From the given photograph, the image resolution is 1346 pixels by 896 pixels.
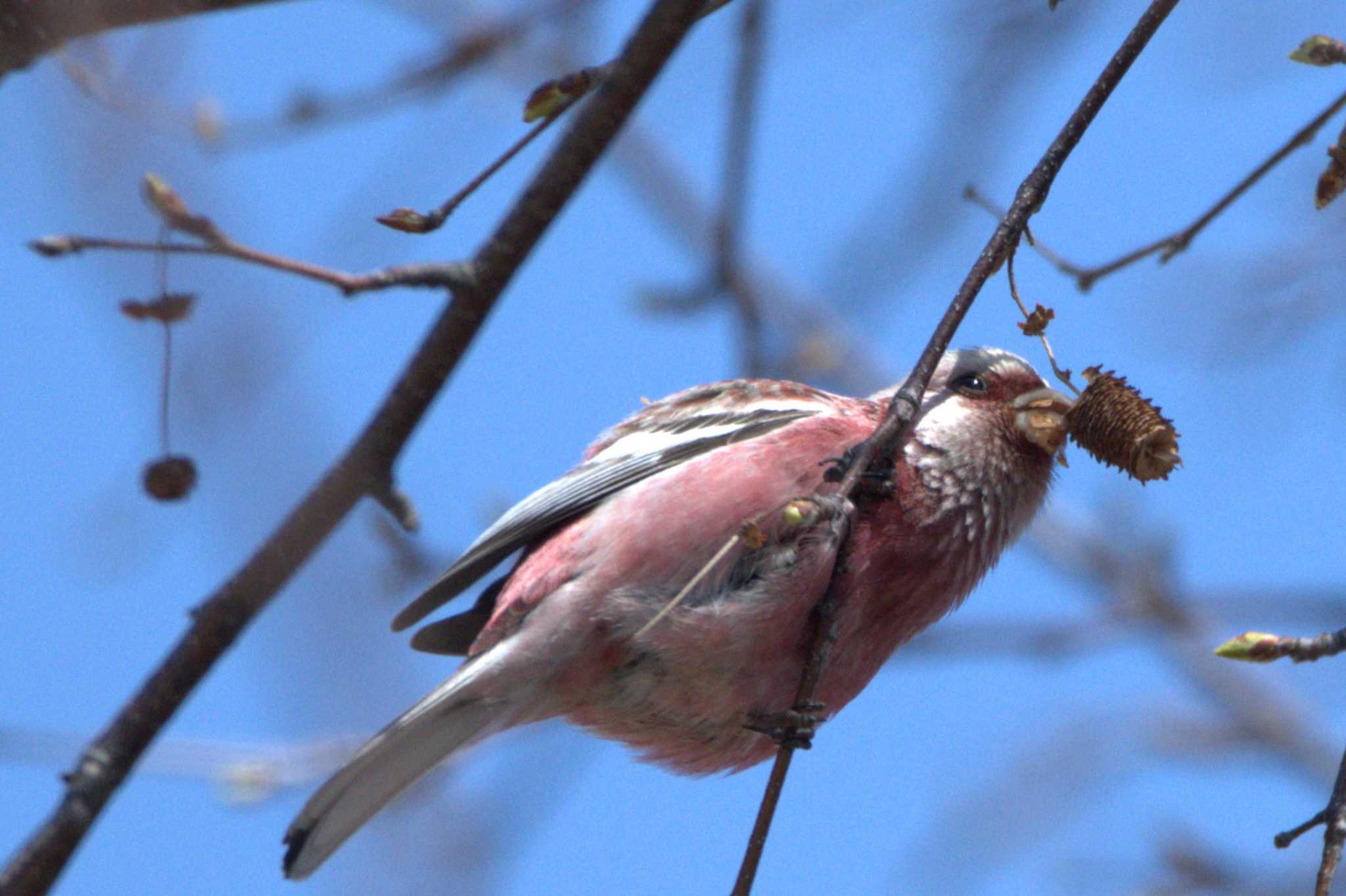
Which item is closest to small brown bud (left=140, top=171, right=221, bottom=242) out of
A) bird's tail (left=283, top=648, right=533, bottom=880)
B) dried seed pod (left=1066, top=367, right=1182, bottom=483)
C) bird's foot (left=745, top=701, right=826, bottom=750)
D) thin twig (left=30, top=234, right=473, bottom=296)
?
thin twig (left=30, top=234, right=473, bottom=296)

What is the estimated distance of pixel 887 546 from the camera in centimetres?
374

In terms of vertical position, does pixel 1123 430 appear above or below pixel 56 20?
below

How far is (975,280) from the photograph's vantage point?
9.20 feet

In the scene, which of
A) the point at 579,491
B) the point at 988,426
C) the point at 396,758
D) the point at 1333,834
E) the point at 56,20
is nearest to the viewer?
the point at 1333,834

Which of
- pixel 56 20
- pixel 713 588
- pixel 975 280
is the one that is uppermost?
pixel 56 20

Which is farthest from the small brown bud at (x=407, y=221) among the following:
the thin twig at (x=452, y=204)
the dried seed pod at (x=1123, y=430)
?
the dried seed pod at (x=1123, y=430)

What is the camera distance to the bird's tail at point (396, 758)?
3.67m

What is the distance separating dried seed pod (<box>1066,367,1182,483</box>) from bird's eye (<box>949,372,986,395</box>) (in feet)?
1.95

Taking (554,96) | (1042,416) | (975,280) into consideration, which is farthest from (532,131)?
(1042,416)

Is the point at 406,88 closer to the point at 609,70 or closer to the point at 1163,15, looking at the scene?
the point at 609,70

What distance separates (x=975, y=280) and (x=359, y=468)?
1.74 meters

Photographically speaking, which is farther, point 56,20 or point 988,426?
point 988,426

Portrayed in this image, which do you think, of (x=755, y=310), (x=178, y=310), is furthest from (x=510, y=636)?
(x=755, y=310)

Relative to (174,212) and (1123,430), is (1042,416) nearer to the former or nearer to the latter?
(1123,430)
